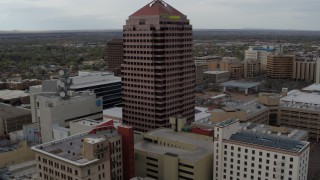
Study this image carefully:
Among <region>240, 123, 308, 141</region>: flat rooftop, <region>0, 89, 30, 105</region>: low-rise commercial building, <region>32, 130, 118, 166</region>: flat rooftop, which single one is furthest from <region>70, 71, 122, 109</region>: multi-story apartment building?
<region>32, 130, 118, 166</region>: flat rooftop

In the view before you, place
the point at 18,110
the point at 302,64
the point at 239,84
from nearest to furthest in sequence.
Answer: the point at 18,110, the point at 239,84, the point at 302,64

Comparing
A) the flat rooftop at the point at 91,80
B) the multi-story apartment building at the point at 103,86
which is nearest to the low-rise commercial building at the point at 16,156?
A: the flat rooftop at the point at 91,80

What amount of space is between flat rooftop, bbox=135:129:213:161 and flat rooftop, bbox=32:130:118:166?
9.70m

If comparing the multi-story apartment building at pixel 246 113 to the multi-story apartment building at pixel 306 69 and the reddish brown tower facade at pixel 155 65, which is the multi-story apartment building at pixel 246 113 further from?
the multi-story apartment building at pixel 306 69

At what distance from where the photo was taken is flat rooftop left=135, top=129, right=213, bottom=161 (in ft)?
207

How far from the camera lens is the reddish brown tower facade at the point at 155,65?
85.7 metres

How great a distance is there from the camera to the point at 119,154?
5897 centimetres

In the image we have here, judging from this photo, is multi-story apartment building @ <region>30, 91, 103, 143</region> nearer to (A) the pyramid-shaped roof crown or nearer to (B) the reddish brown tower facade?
(B) the reddish brown tower facade

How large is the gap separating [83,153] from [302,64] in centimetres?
17031

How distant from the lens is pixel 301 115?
101688 mm

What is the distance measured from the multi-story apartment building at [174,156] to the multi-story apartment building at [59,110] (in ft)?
66.8

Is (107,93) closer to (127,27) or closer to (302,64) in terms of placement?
(127,27)

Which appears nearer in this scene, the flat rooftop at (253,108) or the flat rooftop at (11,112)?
the flat rooftop at (253,108)

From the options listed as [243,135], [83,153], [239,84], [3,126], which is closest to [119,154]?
[83,153]
